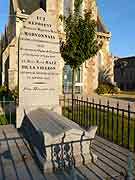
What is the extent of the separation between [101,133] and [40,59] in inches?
133

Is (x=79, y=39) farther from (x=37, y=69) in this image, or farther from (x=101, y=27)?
(x=101, y=27)

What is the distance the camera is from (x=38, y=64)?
8398 millimetres

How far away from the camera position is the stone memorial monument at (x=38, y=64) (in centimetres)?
825

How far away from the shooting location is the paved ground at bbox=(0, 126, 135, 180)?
456cm

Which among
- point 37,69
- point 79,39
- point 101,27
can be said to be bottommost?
point 37,69

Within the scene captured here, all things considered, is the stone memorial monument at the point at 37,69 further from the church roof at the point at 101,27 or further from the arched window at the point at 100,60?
the church roof at the point at 101,27

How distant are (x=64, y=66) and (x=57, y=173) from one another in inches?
897

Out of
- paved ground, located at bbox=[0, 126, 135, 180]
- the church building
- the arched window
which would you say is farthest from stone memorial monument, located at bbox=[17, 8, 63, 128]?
the arched window

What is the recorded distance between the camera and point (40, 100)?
857 centimetres

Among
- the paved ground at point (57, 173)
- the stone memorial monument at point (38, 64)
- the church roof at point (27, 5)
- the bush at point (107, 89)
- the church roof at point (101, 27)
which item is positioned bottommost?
the paved ground at point (57, 173)

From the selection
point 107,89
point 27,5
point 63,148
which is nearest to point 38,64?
point 63,148

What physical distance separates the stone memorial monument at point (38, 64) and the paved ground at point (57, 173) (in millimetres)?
1969

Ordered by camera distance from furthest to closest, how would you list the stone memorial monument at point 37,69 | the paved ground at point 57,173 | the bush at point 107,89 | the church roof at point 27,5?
1. the church roof at point 27,5
2. the bush at point 107,89
3. the stone memorial monument at point 37,69
4. the paved ground at point 57,173

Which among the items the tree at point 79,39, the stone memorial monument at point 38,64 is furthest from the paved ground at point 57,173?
the tree at point 79,39
